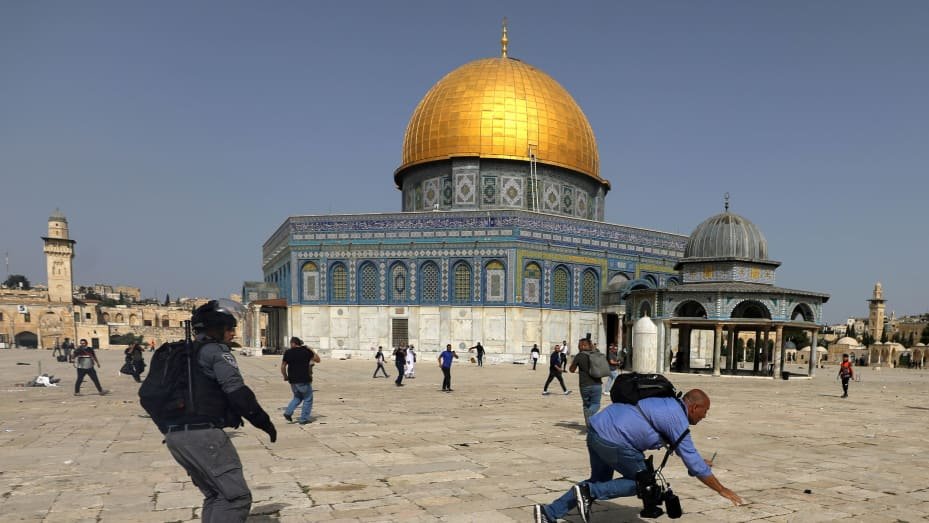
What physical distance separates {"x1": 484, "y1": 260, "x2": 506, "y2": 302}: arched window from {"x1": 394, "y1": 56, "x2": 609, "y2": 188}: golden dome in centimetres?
837

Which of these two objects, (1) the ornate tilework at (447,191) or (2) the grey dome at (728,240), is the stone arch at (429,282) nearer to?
(1) the ornate tilework at (447,191)

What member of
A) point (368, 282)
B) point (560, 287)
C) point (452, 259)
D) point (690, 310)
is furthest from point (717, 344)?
point (368, 282)

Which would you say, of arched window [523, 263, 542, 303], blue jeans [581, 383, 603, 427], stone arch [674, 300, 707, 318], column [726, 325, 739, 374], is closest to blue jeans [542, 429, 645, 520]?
blue jeans [581, 383, 603, 427]

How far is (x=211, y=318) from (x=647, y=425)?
294 cm

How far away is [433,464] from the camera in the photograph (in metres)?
6.78

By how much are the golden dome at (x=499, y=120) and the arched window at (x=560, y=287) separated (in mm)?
8087

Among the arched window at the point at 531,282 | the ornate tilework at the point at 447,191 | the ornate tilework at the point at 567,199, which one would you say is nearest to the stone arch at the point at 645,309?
the arched window at the point at 531,282

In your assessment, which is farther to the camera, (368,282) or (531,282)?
(368,282)

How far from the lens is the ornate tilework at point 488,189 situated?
37281mm

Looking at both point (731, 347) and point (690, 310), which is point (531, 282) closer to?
point (690, 310)

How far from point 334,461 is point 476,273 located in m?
26.2

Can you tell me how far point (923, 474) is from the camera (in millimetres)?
6902

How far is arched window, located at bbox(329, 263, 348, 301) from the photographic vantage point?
3459cm

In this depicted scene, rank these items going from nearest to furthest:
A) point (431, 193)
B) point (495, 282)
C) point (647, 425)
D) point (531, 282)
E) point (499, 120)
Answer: point (647, 425) < point (495, 282) < point (531, 282) < point (499, 120) < point (431, 193)
